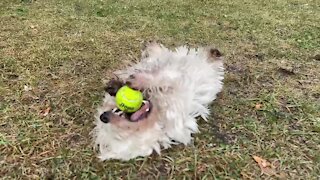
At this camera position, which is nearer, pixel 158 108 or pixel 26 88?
pixel 158 108

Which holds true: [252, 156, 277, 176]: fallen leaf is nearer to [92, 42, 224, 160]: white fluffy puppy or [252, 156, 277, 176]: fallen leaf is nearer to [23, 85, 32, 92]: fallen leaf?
[92, 42, 224, 160]: white fluffy puppy

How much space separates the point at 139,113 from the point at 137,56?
932 mm

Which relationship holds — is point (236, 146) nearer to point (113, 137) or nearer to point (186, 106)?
point (186, 106)

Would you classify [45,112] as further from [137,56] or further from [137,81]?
[137,56]

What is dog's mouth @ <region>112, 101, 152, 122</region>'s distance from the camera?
175 centimetres

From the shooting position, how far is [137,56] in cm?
265

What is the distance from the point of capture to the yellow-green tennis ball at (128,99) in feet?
5.77

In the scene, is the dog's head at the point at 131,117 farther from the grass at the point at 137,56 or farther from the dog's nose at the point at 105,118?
the grass at the point at 137,56

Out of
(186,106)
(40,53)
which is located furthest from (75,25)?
(186,106)

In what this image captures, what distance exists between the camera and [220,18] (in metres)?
3.33

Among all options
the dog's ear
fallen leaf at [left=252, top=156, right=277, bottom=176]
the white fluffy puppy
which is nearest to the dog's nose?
the white fluffy puppy

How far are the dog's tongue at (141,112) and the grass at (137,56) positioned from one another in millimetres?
176

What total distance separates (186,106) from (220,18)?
1.63 m

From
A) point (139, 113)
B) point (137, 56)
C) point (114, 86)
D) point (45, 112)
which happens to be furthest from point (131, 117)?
point (137, 56)
